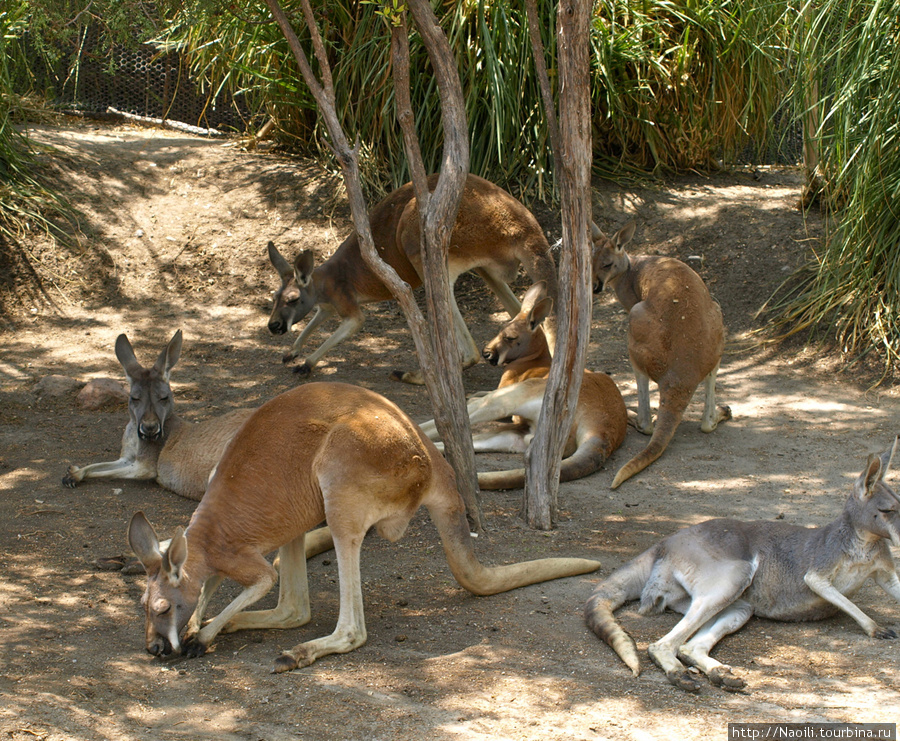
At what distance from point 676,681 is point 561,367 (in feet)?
6.57

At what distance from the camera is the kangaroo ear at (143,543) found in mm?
3643

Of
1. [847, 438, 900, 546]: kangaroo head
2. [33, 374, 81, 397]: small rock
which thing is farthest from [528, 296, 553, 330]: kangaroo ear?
[33, 374, 81, 397]: small rock

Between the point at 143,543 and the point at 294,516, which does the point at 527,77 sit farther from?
the point at 143,543

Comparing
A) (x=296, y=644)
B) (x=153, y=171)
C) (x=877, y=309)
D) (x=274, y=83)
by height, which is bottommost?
(x=296, y=644)

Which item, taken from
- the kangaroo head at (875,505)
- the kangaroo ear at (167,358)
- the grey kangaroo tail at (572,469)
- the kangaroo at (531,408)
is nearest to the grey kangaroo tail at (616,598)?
the kangaroo head at (875,505)

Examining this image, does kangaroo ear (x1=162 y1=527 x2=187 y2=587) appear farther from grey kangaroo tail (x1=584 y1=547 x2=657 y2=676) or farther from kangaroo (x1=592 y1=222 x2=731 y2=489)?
kangaroo (x1=592 y1=222 x2=731 y2=489)

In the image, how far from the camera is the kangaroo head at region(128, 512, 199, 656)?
3582mm

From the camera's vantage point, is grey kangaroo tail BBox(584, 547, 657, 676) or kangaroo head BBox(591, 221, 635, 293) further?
kangaroo head BBox(591, 221, 635, 293)

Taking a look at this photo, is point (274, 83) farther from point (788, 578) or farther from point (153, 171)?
point (788, 578)

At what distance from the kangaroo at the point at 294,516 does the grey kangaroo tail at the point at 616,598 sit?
1.66 feet

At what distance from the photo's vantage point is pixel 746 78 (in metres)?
9.45

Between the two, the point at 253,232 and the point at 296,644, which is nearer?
the point at 296,644

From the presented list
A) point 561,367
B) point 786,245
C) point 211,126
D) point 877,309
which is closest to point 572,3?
point 561,367

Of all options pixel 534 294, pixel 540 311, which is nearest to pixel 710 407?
pixel 540 311
